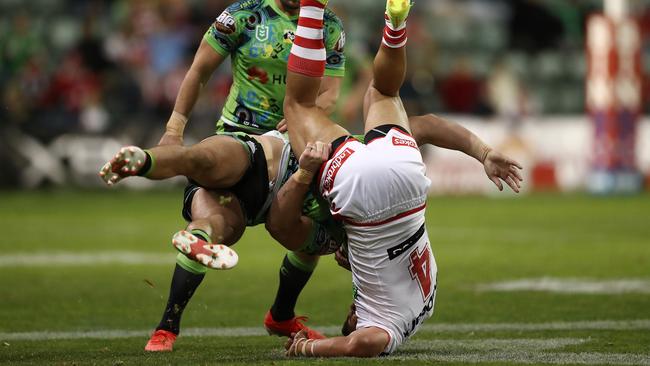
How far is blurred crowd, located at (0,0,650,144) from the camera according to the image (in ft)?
72.2

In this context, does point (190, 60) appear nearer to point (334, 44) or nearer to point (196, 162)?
point (334, 44)

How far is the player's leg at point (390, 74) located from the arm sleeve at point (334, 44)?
2.10 ft

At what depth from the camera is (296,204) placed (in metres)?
6.98

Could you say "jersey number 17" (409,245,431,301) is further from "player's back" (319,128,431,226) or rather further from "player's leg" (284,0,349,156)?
"player's leg" (284,0,349,156)

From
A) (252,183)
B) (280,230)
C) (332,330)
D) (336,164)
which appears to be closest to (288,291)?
(332,330)

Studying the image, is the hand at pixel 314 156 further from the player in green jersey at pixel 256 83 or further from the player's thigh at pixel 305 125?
the player in green jersey at pixel 256 83

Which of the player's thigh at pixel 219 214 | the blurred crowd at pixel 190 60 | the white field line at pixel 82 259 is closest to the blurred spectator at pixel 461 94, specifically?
the blurred crowd at pixel 190 60

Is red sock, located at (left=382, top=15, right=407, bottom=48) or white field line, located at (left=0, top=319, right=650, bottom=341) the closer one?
red sock, located at (left=382, top=15, right=407, bottom=48)

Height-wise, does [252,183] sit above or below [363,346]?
above

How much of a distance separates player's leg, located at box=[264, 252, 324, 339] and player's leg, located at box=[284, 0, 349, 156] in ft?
3.50

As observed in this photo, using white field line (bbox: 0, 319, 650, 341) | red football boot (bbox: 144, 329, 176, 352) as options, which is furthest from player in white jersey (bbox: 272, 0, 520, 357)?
white field line (bbox: 0, 319, 650, 341)

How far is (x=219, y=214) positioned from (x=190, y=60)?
1646cm

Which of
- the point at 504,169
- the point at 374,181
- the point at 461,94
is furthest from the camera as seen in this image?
the point at 461,94

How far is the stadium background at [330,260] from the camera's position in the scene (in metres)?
8.16
